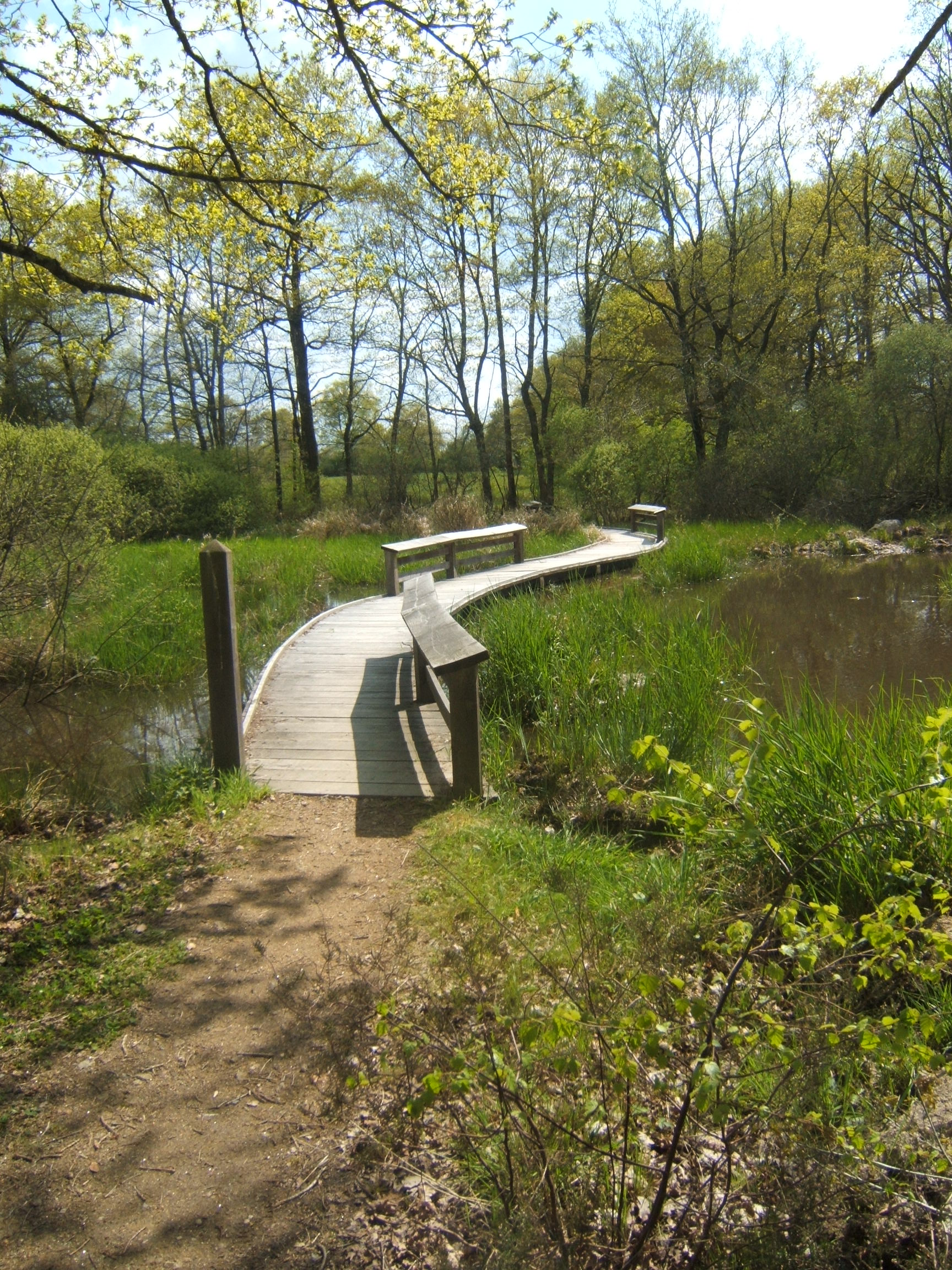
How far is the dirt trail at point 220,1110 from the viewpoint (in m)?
2.04

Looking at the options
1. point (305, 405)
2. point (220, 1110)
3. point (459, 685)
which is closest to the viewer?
point (220, 1110)

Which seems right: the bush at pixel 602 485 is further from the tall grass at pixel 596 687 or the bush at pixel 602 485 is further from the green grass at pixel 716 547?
the tall grass at pixel 596 687

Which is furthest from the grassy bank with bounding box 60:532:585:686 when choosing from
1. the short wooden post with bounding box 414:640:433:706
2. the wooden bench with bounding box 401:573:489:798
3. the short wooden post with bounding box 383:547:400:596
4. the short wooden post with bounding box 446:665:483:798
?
the short wooden post with bounding box 446:665:483:798

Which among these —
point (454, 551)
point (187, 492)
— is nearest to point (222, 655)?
point (454, 551)

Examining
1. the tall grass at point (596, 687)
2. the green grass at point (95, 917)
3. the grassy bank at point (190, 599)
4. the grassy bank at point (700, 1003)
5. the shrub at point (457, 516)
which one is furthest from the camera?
the shrub at point (457, 516)

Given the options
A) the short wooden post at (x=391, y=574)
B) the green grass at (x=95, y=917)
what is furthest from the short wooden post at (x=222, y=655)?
the short wooden post at (x=391, y=574)

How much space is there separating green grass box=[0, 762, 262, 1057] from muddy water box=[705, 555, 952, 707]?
145 inches

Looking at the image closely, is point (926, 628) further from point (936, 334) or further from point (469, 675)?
point (936, 334)

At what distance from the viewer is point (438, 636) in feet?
16.9

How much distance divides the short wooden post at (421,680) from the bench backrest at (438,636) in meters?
0.40

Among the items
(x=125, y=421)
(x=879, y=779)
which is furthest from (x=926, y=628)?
(x=125, y=421)

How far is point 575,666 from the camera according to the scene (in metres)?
6.83

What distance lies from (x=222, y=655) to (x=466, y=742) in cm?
154

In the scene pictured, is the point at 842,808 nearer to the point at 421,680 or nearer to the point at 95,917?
the point at 95,917
